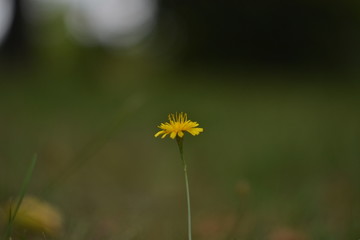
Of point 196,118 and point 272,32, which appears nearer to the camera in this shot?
point 196,118

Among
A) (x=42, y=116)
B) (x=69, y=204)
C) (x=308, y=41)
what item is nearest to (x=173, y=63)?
(x=308, y=41)

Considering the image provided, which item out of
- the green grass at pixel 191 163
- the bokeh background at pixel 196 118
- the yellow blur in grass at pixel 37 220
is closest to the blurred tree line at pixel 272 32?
the bokeh background at pixel 196 118

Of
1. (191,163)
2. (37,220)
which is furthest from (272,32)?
(37,220)

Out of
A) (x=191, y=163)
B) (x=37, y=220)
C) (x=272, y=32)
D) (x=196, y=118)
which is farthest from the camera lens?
(x=272, y=32)

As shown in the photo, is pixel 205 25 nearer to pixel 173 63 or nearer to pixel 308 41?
pixel 173 63

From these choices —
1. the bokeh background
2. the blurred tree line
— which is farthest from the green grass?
the blurred tree line

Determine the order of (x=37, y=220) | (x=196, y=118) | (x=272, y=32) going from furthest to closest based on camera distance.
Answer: (x=272, y=32), (x=196, y=118), (x=37, y=220)

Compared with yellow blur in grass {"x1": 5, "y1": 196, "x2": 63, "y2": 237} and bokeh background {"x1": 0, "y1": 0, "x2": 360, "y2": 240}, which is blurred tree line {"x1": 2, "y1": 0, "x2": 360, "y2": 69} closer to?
bokeh background {"x1": 0, "y1": 0, "x2": 360, "y2": 240}

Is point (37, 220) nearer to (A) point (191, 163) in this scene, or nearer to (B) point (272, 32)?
(A) point (191, 163)
